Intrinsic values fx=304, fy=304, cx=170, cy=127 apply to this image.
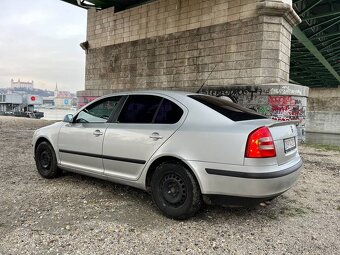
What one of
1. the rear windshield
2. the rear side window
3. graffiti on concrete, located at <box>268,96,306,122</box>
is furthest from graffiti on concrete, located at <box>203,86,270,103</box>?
the rear side window

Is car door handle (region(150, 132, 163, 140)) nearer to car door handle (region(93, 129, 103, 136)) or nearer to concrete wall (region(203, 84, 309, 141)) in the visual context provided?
car door handle (region(93, 129, 103, 136))

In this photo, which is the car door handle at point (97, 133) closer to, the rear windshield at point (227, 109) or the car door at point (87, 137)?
the car door at point (87, 137)

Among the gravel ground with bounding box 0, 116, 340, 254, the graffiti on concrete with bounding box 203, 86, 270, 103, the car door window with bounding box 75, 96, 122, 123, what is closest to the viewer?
the gravel ground with bounding box 0, 116, 340, 254

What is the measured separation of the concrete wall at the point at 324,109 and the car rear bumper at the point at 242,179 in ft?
137

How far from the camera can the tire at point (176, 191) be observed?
309cm

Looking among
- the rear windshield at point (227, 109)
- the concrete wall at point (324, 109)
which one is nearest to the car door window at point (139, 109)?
the rear windshield at point (227, 109)

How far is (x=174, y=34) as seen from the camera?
1209cm

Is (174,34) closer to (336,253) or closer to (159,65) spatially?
(159,65)

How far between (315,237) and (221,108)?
159 centimetres

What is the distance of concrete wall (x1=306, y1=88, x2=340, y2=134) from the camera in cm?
4028

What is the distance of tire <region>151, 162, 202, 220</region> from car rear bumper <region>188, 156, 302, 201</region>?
0.11m

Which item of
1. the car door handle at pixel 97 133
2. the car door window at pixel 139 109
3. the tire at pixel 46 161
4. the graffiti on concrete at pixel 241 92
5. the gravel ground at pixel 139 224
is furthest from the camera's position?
the graffiti on concrete at pixel 241 92

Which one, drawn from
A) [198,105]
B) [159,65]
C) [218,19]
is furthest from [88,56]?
[198,105]

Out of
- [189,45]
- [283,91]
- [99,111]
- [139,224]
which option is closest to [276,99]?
[283,91]
